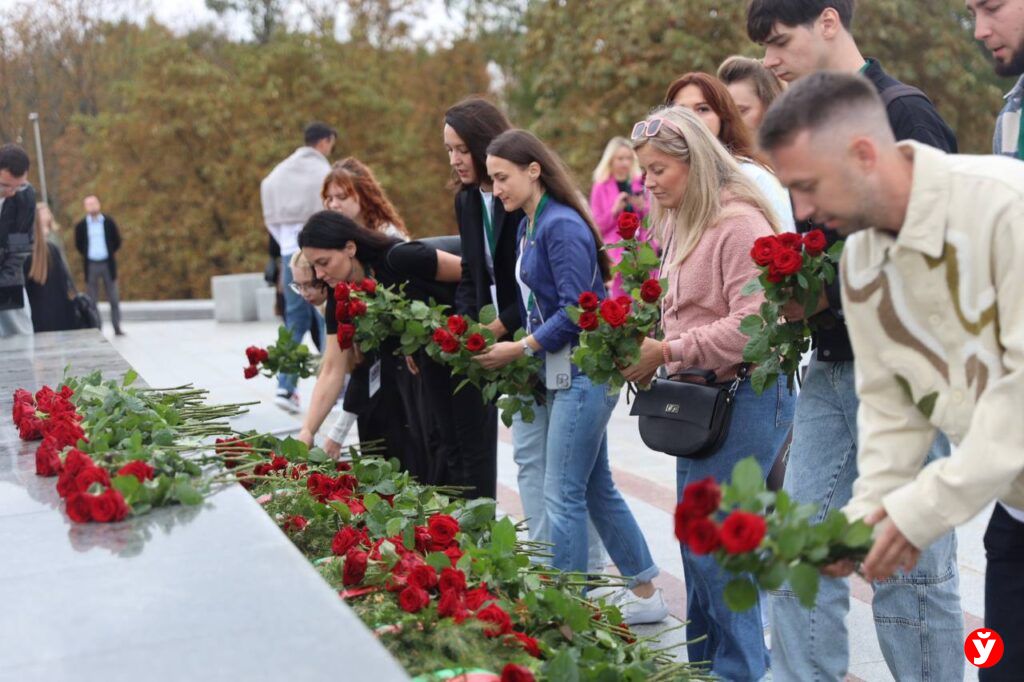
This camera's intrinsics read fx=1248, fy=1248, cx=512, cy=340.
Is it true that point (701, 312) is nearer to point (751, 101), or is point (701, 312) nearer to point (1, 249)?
point (751, 101)

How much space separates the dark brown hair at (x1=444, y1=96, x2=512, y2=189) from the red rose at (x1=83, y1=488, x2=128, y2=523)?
2851mm

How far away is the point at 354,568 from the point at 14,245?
635 cm

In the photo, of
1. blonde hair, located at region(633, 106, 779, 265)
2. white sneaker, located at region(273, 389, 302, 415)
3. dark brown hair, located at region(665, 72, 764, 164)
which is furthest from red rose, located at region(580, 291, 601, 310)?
white sneaker, located at region(273, 389, 302, 415)

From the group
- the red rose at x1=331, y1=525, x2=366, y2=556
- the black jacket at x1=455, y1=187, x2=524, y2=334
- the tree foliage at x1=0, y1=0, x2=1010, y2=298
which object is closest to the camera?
the red rose at x1=331, y1=525, x2=366, y2=556

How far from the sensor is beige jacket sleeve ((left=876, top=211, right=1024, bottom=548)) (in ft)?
7.22

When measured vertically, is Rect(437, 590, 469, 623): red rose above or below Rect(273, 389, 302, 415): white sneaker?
above

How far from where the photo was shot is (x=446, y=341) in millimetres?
4609

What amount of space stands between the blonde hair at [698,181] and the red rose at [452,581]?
1628 mm

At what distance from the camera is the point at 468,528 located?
11.0 feet

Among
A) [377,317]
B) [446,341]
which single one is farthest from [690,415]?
[377,317]

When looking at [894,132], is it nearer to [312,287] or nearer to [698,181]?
[698,181]

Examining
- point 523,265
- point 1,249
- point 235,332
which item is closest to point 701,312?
point 523,265

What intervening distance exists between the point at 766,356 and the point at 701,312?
0.46 metres

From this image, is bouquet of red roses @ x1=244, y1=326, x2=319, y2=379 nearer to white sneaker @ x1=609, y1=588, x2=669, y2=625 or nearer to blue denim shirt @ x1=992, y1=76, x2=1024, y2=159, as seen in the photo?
white sneaker @ x1=609, y1=588, x2=669, y2=625
